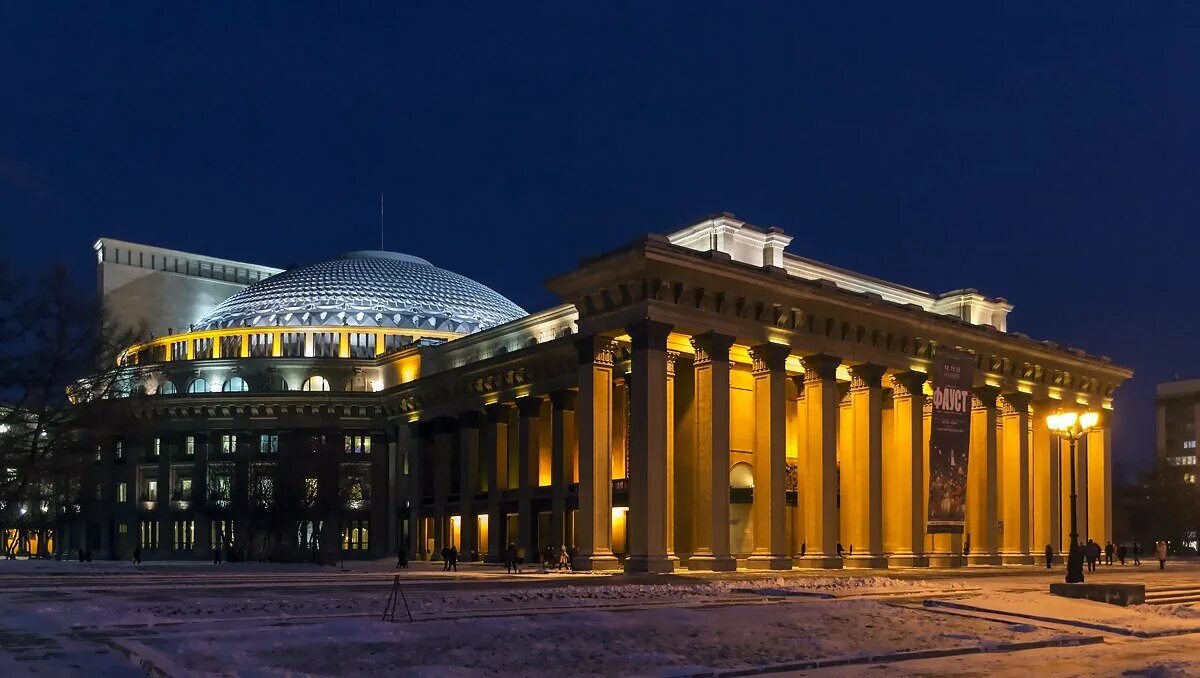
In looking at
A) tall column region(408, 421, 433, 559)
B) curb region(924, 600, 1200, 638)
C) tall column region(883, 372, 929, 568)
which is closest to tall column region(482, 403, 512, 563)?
tall column region(408, 421, 433, 559)

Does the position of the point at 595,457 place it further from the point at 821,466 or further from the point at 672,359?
the point at 821,466

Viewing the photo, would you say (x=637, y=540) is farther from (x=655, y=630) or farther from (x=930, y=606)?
(x=655, y=630)

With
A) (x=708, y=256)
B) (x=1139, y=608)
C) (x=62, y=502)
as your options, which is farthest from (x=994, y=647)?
(x=62, y=502)

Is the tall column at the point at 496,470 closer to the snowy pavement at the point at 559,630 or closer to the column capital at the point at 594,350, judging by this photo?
the column capital at the point at 594,350

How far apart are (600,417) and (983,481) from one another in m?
28.0

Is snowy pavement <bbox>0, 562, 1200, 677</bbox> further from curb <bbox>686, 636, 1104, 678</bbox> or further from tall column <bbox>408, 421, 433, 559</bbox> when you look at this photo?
tall column <bbox>408, 421, 433, 559</bbox>

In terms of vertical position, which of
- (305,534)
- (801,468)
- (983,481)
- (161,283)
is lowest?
(305,534)

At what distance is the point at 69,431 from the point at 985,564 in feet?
156

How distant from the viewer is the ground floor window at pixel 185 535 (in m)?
96.9

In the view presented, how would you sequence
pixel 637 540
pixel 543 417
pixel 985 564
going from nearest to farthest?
pixel 637 540, pixel 985 564, pixel 543 417

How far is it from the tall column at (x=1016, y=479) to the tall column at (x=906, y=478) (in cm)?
984

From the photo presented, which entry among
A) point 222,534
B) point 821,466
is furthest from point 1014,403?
point 222,534

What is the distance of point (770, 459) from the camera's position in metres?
52.2

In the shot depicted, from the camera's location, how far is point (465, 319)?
106 meters
